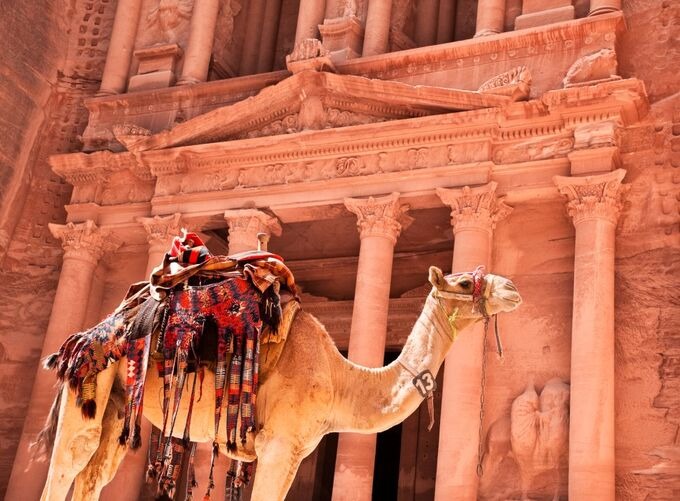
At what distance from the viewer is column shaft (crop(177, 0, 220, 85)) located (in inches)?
766

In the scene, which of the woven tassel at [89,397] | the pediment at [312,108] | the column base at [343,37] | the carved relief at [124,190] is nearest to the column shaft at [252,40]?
the column base at [343,37]

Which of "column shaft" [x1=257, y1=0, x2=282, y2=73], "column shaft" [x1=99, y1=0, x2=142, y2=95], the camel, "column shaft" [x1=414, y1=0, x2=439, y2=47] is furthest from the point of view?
"column shaft" [x1=257, y1=0, x2=282, y2=73]

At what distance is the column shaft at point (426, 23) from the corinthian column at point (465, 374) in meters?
5.16

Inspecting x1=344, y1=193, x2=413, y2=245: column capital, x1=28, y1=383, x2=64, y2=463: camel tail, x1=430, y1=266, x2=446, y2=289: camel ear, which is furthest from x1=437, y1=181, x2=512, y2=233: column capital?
x1=28, y1=383, x2=64, y2=463: camel tail

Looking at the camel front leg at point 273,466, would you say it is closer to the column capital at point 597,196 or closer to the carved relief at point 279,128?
the column capital at point 597,196

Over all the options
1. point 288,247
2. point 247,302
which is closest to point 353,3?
point 288,247

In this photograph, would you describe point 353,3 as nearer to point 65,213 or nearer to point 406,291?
point 406,291

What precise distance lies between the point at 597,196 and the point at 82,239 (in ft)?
30.9

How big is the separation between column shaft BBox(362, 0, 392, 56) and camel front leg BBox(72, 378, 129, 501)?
A: 35.3ft

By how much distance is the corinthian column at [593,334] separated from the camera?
42.5 ft

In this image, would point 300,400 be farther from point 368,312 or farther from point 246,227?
point 246,227

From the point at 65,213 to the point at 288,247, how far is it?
15.1ft

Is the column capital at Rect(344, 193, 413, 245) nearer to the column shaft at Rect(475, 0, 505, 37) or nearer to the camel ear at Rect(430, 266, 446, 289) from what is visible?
the column shaft at Rect(475, 0, 505, 37)

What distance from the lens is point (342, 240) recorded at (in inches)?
752
